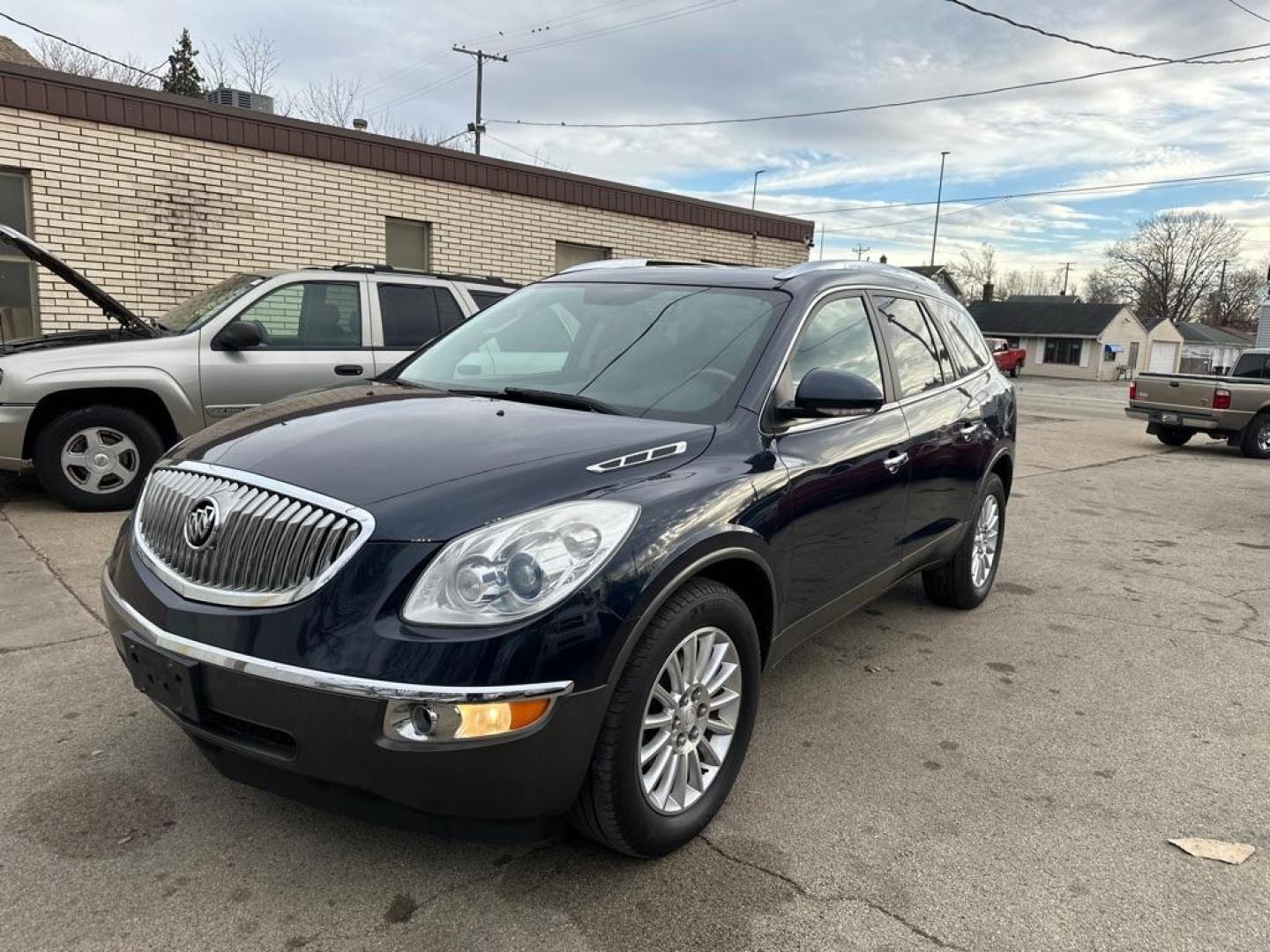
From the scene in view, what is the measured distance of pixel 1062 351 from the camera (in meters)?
59.0

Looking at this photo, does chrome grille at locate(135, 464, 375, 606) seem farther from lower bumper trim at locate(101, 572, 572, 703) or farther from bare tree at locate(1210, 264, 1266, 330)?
bare tree at locate(1210, 264, 1266, 330)

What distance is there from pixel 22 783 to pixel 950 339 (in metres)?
4.50

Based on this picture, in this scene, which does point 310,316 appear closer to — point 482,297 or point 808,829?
point 482,297

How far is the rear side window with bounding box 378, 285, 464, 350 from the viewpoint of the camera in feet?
24.3

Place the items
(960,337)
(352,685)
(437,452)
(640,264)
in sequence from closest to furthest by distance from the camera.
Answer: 1. (352,685)
2. (437,452)
3. (640,264)
4. (960,337)

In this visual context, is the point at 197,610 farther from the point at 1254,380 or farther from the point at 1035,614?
the point at 1254,380

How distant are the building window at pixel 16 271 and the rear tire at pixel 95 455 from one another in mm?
2881

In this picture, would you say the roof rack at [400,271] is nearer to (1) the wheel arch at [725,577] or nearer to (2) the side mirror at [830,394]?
(2) the side mirror at [830,394]

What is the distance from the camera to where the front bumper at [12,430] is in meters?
6.10

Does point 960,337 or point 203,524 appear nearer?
point 203,524

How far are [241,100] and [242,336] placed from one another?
694 cm

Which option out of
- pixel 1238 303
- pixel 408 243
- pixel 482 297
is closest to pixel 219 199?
pixel 408 243

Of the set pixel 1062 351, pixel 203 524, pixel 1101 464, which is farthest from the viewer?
pixel 1062 351

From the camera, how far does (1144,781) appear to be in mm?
3344
